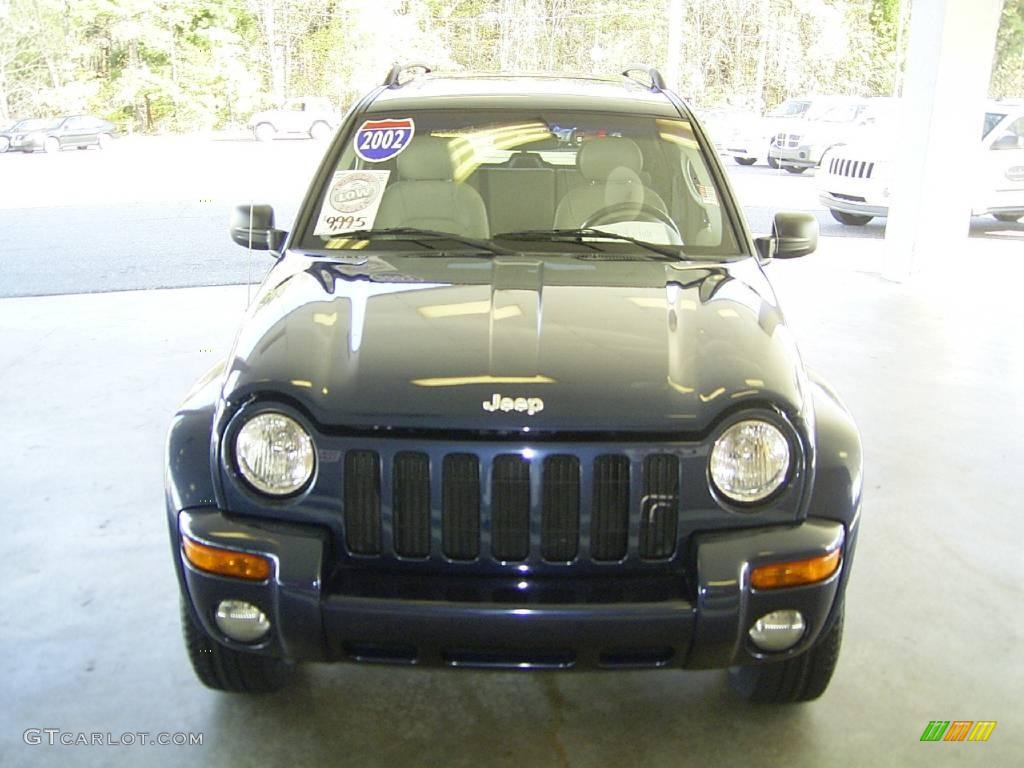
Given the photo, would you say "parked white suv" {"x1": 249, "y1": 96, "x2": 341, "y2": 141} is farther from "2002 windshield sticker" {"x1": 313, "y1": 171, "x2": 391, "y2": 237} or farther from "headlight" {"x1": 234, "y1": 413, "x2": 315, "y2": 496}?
"headlight" {"x1": 234, "y1": 413, "x2": 315, "y2": 496}

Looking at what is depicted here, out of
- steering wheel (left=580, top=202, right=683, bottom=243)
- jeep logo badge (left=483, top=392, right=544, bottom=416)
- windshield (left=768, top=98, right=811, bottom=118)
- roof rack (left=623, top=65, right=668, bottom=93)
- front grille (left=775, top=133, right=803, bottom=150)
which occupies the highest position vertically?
roof rack (left=623, top=65, right=668, bottom=93)

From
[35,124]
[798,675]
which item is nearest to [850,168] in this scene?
[798,675]

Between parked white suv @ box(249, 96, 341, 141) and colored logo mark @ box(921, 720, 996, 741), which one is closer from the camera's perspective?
colored logo mark @ box(921, 720, 996, 741)

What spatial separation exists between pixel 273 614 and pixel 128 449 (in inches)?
102

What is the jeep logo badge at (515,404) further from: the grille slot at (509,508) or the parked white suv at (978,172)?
the parked white suv at (978,172)

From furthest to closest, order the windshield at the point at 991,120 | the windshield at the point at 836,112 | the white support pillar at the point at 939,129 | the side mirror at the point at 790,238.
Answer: the windshield at the point at 836,112 < the windshield at the point at 991,120 < the white support pillar at the point at 939,129 < the side mirror at the point at 790,238

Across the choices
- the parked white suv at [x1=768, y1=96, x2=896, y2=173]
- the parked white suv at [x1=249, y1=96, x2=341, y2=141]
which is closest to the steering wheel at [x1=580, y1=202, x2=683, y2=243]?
the parked white suv at [x1=768, y1=96, x2=896, y2=173]

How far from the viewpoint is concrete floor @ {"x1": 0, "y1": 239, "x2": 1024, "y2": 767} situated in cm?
243

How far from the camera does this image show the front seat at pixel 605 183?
3.12 meters

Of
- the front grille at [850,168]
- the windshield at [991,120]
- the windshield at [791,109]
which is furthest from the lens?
the windshield at [791,109]

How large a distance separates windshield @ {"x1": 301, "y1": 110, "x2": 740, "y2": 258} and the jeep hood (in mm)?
315

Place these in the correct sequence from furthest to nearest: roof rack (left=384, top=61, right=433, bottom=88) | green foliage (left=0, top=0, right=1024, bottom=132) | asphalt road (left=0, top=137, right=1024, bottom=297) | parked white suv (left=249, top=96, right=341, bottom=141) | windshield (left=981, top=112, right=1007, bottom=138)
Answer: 1. parked white suv (left=249, top=96, right=341, bottom=141)
2. green foliage (left=0, top=0, right=1024, bottom=132)
3. windshield (left=981, top=112, right=1007, bottom=138)
4. asphalt road (left=0, top=137, right=1024, bottom=297)
5. roof rack (left=384, top=61, right=433, bottom=88)

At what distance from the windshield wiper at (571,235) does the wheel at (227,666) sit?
1.35m

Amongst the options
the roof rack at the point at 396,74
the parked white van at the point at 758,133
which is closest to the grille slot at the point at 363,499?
the roof rack at the point at 396,74
